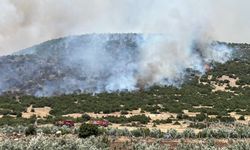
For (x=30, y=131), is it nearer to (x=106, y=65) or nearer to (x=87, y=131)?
(x=87, y=131)

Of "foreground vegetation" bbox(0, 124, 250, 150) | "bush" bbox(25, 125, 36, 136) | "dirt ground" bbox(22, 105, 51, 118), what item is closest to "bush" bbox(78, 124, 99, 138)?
"foreground vegetation" bbox(0, 124, 250, 150)

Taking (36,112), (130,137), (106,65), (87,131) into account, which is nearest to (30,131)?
(87,131)

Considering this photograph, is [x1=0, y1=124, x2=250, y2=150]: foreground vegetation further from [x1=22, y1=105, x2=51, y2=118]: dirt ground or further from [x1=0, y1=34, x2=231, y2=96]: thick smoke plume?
[x1=0, y1=34, x2=231, y2=96]: thick smoke plume

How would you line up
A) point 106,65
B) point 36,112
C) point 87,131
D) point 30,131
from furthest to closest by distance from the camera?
point 106,65 < point 36,112 < point 30,131 < point 87,131

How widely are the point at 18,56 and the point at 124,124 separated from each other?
198ft

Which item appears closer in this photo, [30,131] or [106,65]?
[30,131]

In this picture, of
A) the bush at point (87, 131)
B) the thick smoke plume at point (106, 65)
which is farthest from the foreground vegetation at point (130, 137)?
the thick smoke plume at point (106, 65)

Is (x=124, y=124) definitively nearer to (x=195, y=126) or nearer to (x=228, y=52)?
(x=195, y=126)

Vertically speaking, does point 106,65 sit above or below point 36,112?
above

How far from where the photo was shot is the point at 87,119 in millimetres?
60781

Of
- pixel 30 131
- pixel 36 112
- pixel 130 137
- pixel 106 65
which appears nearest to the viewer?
pixel 130 137

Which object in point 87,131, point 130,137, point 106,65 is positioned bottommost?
point 130,137

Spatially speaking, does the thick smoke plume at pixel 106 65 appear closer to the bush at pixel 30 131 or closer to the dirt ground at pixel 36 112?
the dirt ground at pixel 36 112

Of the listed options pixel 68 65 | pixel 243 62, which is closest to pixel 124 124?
pixel 68 65
